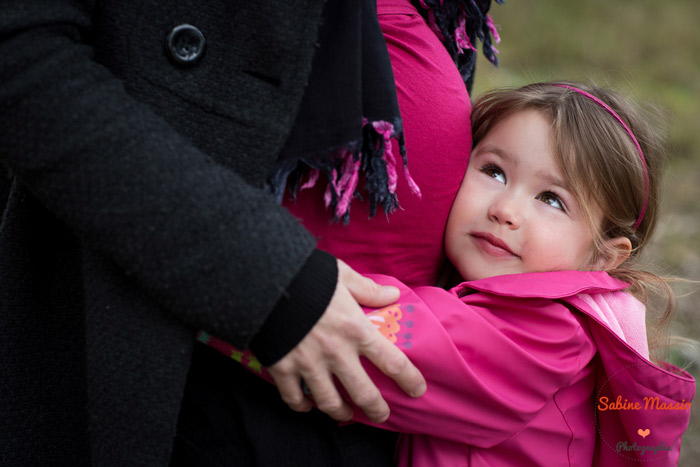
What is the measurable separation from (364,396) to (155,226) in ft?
1.50

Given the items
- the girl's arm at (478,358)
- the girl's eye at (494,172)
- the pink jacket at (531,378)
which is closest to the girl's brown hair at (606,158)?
the girl's eye at (494,172)

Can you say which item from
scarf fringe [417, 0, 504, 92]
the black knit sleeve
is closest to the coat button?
the black knit sleeve

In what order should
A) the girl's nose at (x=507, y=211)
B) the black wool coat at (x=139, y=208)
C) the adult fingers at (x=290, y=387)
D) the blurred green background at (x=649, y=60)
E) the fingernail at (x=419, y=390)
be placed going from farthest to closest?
1. the blurred green background at (x=649, y=60)
2. the girl's nose at (x=507, y=211)
3. the fingernail at (x=419, y=390)
4. the adult fingers at (x=290, y=387)
5. the black wool coat at (x=139, y=208)

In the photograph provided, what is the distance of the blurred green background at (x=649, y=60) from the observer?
4285mm

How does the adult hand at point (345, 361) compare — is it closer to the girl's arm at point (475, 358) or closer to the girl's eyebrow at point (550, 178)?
the girl's arm at point (475, 358)

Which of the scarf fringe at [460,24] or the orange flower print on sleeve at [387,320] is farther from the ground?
the scarf fringe at [460,24]

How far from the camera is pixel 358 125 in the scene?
3.42 ft

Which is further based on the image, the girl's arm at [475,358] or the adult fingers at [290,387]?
the girl's arm at [475,358]

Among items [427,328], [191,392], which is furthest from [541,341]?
[191,392]

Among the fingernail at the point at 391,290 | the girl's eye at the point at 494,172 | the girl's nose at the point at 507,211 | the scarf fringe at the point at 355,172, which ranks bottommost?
the fingernail at the point at 391,290

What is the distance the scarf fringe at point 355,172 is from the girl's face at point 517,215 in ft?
1.10

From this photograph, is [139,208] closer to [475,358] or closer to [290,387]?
[290,387]

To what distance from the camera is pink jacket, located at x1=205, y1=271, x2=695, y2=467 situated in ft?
3.74

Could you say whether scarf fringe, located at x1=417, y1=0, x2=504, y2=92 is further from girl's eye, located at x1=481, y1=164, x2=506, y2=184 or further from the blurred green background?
the blurred green background
